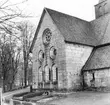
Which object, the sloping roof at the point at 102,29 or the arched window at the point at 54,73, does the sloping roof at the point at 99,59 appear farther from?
the arched window at the point at 54,73

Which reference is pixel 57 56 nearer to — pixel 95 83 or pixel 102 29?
pixel 95 83

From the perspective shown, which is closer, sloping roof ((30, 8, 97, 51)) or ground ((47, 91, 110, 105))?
ground ((47, 91, 110, 105))

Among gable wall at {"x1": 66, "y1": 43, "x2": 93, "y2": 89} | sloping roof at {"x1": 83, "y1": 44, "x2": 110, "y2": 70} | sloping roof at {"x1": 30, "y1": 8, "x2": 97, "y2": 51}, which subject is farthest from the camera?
sloping roof at {"x1": 30, "y1": 8, "x2": 97, "y2": 51}

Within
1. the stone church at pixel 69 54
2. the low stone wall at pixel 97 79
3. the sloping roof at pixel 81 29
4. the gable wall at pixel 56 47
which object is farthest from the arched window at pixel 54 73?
the sloping roof at pixel 81 29

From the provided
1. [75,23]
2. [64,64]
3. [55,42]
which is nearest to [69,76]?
[64,64]

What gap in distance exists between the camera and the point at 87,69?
22.9 m

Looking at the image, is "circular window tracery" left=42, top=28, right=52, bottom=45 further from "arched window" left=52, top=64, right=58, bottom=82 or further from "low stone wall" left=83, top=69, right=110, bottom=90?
"low stone wall" left=83, top=69, right=110, bottom=90

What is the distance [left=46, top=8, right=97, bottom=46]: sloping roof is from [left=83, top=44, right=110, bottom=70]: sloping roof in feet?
5.56

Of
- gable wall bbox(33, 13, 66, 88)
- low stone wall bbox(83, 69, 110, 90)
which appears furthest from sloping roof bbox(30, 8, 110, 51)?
low stone wall bbox(83, 69, 110, 90)

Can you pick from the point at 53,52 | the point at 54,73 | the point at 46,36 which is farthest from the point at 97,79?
the point at 46,36

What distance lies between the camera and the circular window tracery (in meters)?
26.0

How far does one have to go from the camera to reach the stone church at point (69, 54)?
22.3 metres

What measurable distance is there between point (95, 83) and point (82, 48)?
204 inches

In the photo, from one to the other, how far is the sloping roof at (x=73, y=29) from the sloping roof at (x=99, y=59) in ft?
5.56
